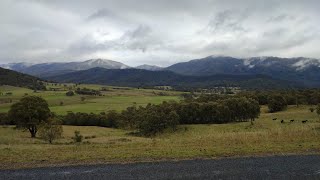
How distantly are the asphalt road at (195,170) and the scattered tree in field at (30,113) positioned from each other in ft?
162

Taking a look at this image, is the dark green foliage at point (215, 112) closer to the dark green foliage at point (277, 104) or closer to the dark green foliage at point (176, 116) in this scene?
the dark green foliage at point (176, 116)

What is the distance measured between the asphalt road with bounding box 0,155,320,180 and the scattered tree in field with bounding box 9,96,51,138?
4948 centimetres

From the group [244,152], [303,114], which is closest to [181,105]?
[303,114]

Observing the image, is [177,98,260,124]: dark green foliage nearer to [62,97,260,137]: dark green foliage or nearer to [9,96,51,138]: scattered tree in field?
[62,97,260,137]: dark green foliage

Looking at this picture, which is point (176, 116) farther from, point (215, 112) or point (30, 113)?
point (30, 113)

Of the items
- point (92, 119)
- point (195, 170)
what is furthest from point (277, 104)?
point (195, 170)

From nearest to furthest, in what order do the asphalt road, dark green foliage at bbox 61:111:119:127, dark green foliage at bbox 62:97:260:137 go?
1. the asphalt road
2. dark green foliage at bbox 62:97:260:137
3. dark green foliage at bbox 61:111:119:127

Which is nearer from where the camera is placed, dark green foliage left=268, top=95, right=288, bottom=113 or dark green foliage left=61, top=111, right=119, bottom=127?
dark green foliage left=61, top=111, right=119, bottom=127

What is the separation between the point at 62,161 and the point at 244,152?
11.9 meters

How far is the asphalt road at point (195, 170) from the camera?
733 inches

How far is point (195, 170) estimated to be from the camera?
65.0 ft

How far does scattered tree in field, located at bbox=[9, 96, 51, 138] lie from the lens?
221 feet

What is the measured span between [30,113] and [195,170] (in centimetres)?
5428

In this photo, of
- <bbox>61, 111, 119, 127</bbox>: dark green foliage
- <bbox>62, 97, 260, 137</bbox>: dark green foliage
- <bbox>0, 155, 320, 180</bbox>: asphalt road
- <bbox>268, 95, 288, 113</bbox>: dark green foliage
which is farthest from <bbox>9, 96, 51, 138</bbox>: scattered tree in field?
<bbox>268, 95, 288, 113</bbox>: dark green foliage
